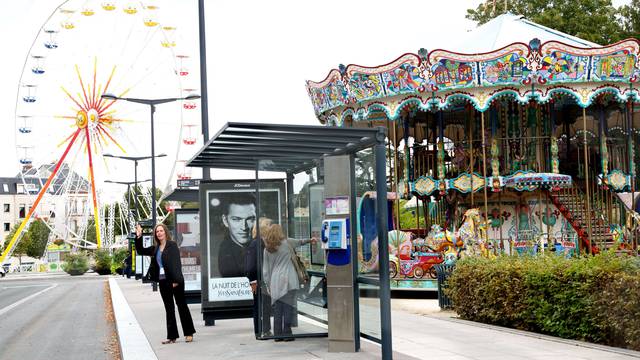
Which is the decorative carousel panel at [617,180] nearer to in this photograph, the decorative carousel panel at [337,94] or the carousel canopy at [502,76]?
the carousel canopy at [502,76]

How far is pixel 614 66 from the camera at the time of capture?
24.9 m

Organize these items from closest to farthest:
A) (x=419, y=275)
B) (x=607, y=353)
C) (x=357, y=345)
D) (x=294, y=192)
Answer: (x=607, y=353) < (x=357, y=345) < (x=294, y=192) < (x=419, y=275)

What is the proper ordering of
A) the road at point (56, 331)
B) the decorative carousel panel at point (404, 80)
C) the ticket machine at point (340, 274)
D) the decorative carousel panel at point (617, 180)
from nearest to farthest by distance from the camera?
the ticket machine at point (340, 274) → the road at point (56, 331) → the decorative carousel panel at point (404, 80) → the decorative carousel panel at point (617, 180)

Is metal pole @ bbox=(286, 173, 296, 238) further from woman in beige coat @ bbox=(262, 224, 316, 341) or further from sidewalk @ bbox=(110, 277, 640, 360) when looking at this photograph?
sidewalk @ bbox=(110, 277, 640, 360)

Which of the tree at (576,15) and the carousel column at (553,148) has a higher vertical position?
the tree at (576,15)

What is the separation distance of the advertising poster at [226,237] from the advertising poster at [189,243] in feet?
15.6

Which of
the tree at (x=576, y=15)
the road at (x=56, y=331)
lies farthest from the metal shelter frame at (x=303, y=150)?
the tree at (x=576, y=15)

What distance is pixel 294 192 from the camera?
13344mm

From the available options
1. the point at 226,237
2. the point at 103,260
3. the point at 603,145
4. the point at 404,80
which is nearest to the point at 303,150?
A: the point at 226,237

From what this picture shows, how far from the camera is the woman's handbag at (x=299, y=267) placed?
12.2 meters

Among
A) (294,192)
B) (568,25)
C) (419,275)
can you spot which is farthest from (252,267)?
(568,25)

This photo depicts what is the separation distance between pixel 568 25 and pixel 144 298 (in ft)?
98.9

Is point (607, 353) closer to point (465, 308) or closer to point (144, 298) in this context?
point (465, 308)

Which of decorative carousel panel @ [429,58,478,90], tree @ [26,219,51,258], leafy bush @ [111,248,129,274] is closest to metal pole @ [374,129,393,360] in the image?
decorative carousel panel @ [429,58,478,90]
